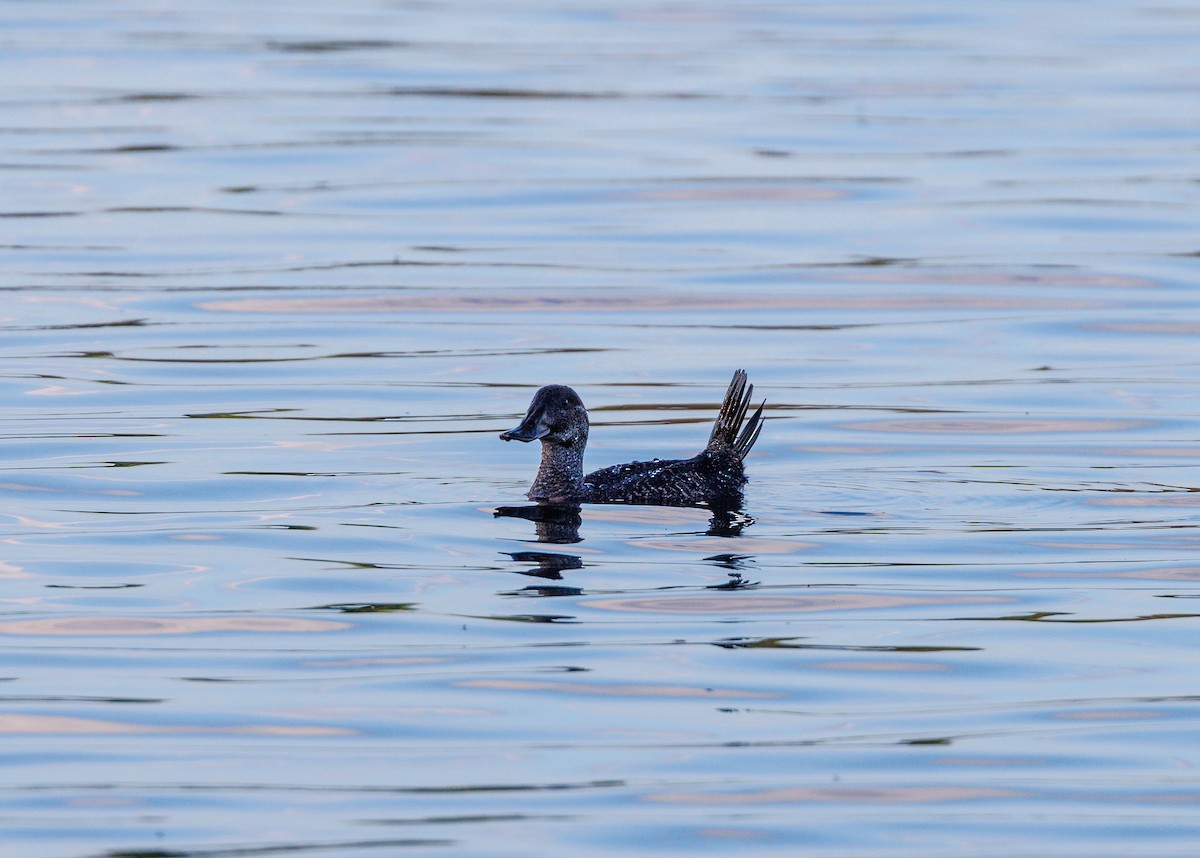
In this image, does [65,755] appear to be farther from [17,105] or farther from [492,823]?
[17,105]

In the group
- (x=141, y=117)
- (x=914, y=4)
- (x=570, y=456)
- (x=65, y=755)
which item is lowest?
(x=65, y=755)

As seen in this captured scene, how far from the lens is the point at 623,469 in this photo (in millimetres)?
11320

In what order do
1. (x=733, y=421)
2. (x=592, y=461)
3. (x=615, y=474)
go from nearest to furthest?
Answer: (x=615, y=474)
(x=733, y=421)
(x=592, y=461)

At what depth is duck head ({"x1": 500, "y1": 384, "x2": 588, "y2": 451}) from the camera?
36.8ft

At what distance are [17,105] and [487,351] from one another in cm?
1190

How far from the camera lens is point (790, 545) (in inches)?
401

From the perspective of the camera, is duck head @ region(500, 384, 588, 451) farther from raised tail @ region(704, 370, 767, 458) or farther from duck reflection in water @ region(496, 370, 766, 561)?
raised tail @ region(704, 370, 767, 458)

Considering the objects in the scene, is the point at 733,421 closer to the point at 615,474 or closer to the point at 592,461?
the point at 615,474

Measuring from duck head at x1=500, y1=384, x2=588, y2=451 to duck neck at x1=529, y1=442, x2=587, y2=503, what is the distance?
0.11 ft

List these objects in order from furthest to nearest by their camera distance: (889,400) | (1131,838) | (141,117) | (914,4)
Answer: (914,4) → (141,117) → (889,400) → (1131,838)

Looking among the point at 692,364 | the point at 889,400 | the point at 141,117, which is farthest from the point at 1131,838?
the point at 141,117

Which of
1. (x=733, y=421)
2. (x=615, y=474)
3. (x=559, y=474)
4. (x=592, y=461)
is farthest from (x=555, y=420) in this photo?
(x=592, y=461)

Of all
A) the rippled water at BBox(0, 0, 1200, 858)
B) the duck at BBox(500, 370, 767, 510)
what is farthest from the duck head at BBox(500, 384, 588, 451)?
the rippled water at BBox(0, 0, 1200, 858)

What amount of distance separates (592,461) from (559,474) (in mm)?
1517
